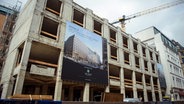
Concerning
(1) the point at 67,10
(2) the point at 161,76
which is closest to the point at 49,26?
(1) the point at 67,10

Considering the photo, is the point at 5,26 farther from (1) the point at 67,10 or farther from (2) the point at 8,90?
(2) the point at 8,90

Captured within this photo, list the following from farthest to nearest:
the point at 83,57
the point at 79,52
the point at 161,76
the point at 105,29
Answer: the point at 161,76, the point at 105,29, the point at 83,57, the point at 79,52

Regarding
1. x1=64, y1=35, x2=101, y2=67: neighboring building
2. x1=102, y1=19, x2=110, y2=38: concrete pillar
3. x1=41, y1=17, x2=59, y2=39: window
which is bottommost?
x1=64, y1=35, x2=101, y2=67: neighboring building

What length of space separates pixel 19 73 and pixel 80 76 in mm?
6434

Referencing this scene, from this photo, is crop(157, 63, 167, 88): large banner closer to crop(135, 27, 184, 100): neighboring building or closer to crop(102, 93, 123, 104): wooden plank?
crop(135, 27, 184, 100): neighboring building

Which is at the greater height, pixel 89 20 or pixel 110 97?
pixel 89 20

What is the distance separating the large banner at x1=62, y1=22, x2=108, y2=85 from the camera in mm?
15048

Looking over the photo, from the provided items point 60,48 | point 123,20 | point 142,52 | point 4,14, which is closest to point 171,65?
point 142,52

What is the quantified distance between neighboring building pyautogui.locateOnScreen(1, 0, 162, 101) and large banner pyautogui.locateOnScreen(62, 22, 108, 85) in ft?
1.21

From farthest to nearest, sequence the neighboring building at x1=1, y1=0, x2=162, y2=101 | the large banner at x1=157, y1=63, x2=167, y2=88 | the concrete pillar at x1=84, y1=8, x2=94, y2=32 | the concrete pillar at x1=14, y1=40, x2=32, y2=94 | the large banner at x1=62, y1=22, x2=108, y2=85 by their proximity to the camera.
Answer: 1. the large banner at x1=157, y1=63, x2=167, y2=88
2. the concrete pillar at x1=84, y1=8, x2=94, y2=32
3. the large banner at x1=62, y1=22, x2=108, y2=85
4. the neighboring building at x1=1, y1=0, x2=162, y2=101
5. the concrete pillar at x1=14, y1=40, x2=32, y2=94

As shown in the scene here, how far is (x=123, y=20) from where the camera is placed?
187ft

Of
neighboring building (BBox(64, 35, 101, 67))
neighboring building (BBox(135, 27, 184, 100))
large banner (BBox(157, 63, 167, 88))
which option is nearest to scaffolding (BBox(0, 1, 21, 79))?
neighboring building (BBox(64, 35, 101, 67))

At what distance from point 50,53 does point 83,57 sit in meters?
4.21

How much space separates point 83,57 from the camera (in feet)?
54.4
